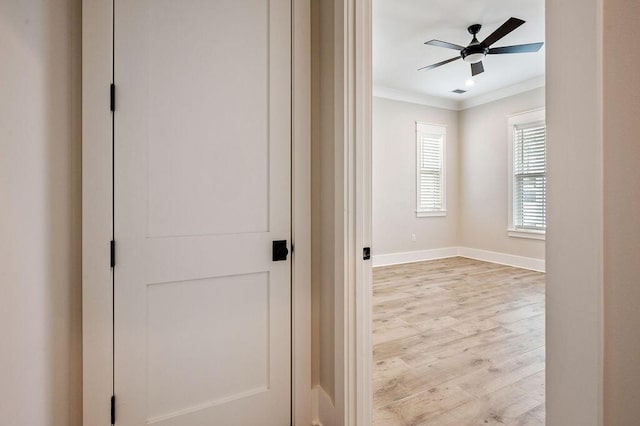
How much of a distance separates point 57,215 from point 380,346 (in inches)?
88.8

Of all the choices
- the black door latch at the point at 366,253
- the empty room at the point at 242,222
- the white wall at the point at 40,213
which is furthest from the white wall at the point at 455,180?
the white wall at the point at 40,213

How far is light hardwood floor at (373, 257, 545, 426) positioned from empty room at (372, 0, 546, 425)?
0.04 ft

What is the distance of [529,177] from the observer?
513 centimetres

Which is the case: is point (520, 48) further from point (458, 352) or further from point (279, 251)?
point (279, 251)

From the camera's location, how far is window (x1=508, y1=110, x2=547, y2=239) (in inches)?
195

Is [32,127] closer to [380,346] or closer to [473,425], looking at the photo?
[473,425]

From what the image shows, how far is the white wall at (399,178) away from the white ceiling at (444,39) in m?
0.45

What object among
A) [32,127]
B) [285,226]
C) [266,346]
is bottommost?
[266,346]

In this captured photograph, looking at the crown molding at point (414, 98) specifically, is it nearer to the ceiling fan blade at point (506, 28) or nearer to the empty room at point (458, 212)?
the empty room at point (458, 212)

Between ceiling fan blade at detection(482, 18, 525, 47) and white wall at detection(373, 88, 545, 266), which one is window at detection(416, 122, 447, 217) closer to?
white wall at detection(373, 88, 545, 266)

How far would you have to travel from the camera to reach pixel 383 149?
545cm

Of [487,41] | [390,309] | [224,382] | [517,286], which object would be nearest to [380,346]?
[390,309]

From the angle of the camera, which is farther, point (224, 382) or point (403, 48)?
point (403, 48)

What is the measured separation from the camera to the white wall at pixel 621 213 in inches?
20.8
